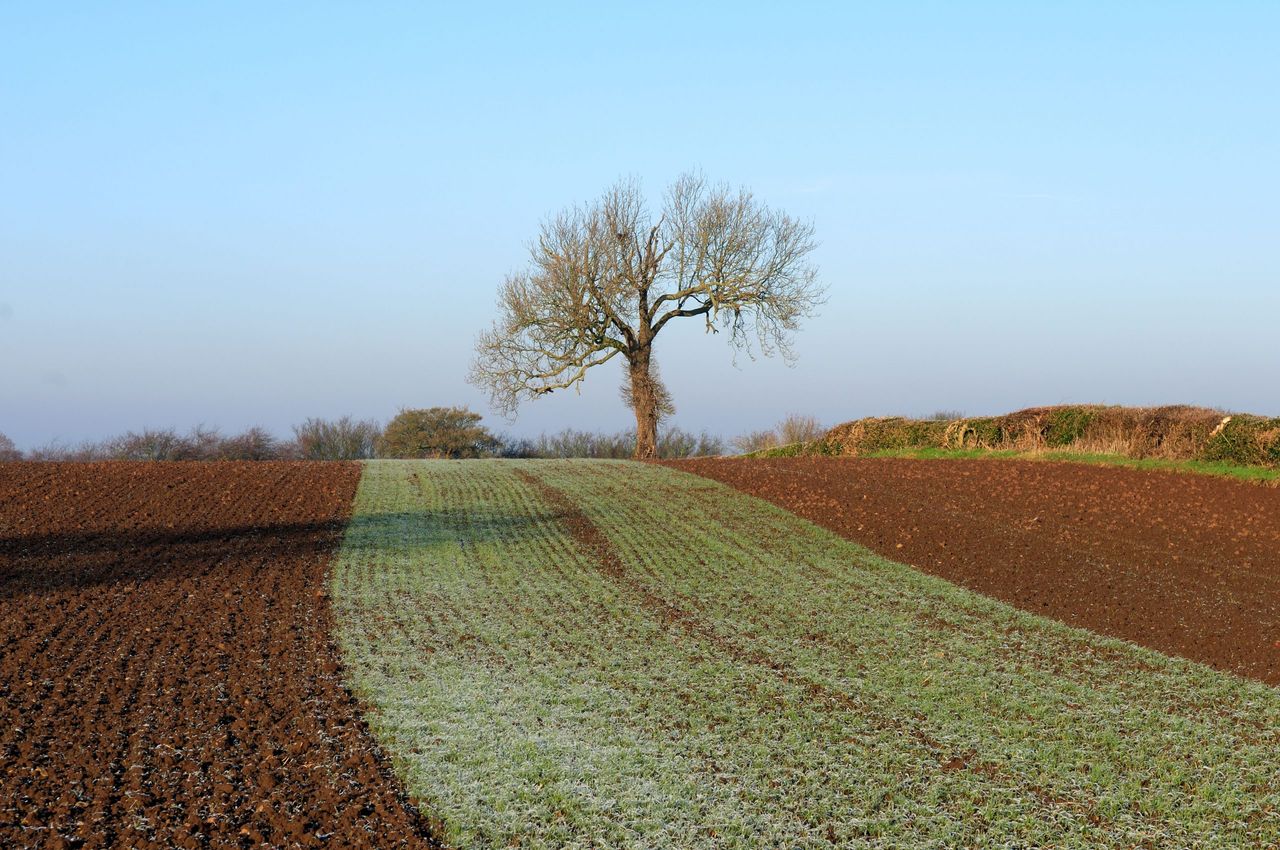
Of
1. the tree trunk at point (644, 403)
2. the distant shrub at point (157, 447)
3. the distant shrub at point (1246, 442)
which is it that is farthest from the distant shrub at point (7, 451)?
the distant shrub at point (1246, 442)

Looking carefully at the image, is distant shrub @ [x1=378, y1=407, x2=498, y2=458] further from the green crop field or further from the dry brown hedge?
the green crop field

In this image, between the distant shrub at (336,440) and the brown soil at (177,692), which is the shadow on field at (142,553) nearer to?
the brown soil at (177,692)

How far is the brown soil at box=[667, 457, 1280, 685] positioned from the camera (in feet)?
35.3

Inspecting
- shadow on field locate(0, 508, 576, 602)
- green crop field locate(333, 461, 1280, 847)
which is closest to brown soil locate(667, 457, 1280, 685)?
green crop field locate(333, 461, 1280, 847)

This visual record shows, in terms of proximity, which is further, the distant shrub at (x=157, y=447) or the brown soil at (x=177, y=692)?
the distant shrub at (x=157, y=447)

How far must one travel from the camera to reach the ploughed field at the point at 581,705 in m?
5.69

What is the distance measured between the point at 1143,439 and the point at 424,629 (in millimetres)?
18903

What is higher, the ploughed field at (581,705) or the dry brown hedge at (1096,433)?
the dry brown hedge at (1096,433)

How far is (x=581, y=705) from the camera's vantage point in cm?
763

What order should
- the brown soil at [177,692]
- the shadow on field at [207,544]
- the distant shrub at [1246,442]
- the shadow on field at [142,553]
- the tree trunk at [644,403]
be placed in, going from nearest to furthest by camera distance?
the brown soil at [177,692], the shadow on field at [142,553], the shadow on field at [207,544], the distant shrub at [1246,442], the tree trunk at [644,403]

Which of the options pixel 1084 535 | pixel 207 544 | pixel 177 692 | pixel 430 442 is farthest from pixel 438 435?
pixel 177 692

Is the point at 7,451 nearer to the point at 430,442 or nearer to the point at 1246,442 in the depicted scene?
the point at 430,442

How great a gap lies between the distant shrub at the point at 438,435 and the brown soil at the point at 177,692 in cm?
1673

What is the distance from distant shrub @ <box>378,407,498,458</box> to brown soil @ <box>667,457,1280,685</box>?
11062 mm
